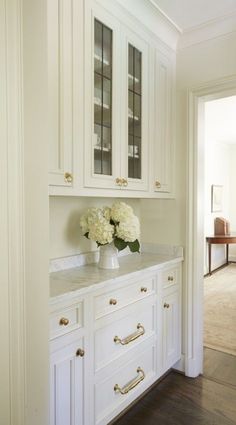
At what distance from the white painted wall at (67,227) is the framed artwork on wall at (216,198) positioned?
419 cm

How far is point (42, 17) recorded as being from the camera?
90cm

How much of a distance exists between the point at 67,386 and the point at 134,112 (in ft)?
5.25

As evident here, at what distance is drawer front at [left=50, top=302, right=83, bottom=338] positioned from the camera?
4.21 feet

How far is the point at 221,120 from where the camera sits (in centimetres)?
454

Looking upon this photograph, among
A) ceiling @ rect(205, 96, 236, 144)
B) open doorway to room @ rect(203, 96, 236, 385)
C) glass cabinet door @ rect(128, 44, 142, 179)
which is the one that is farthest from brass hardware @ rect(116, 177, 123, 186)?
ceiling @ rect(205, 96, 236, 144)

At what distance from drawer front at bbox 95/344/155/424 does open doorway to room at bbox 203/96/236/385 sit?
28.2 inches

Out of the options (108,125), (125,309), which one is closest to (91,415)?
(125,309)

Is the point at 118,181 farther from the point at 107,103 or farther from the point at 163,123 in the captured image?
the point at 163,123

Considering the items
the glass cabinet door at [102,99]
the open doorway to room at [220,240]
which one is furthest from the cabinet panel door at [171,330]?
the glass cabinet door at [102,99]

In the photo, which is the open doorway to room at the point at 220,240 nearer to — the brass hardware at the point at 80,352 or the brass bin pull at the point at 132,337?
the brass bin pull at the point at 132,337

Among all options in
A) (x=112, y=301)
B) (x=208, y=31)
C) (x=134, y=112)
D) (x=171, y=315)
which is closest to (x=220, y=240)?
(x=171, y=315)

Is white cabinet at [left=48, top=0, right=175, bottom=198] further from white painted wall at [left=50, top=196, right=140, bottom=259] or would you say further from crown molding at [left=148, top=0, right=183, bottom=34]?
white painted wall at [left=50, top=196, right=140, bottom=259]

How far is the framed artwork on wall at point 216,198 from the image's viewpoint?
5737 mm

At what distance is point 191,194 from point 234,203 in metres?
4.66
